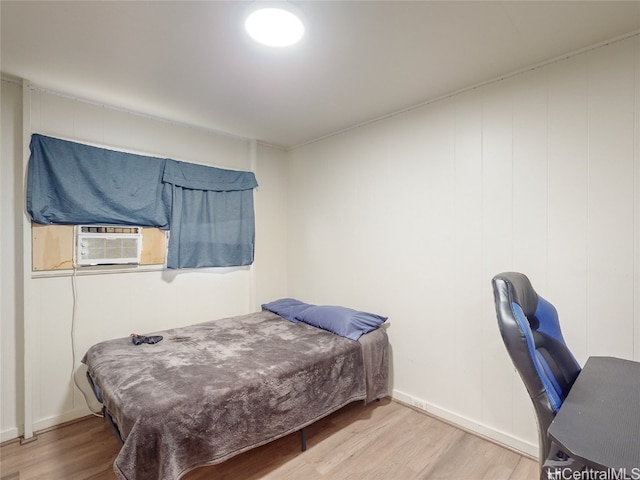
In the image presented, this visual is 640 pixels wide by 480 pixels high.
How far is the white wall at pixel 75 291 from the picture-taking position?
2166mm

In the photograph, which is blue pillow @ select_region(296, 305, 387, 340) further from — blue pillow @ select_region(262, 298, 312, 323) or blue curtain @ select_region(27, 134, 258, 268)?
blue curtain @ select_region(27, 134, 258, 268)

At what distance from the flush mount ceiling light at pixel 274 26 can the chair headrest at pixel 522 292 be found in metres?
1.50

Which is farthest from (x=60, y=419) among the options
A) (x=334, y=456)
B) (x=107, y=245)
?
(x=334, y=456)

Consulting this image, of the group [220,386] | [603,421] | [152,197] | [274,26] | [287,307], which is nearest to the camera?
[603,421]

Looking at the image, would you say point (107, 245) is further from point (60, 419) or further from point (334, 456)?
point (334, 456)

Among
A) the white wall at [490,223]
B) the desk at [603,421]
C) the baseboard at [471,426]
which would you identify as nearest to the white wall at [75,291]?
the white wall at [490,223]

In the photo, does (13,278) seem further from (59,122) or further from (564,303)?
(564,303)

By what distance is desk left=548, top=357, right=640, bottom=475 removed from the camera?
0.74 metres

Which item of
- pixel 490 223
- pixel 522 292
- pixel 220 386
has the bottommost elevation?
pixel 220 386

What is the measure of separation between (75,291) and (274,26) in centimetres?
234

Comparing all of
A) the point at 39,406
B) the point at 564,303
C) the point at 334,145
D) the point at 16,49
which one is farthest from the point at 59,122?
the point at 564,303

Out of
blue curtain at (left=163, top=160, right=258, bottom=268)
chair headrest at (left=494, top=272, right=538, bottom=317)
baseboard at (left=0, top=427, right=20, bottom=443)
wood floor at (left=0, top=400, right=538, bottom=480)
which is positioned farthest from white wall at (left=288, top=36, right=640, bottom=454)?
baseboard at (left=0, top=427, right=20, bottom=443)

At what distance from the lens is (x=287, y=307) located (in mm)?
3242

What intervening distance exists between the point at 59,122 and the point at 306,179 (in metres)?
2.19
